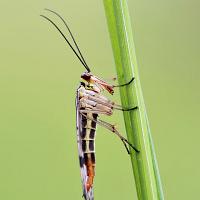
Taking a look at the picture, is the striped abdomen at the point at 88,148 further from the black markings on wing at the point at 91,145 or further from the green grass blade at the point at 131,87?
the green grass blade at the point at 131,87

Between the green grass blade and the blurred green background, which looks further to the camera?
the blurred green background

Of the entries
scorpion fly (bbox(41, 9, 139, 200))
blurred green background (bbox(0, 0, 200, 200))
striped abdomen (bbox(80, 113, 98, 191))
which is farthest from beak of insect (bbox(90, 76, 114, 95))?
blurred green background (bbox(0, 0, 200, 200))

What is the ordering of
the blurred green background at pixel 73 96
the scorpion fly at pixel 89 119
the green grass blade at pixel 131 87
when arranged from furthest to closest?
the blurred green background at pixel 73 96 → the scorpion fly at pixel 89 119 → the green grass blade at pixel 131 87

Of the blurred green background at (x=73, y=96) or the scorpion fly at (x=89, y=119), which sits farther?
the blurred green background at (x=73, y=96)

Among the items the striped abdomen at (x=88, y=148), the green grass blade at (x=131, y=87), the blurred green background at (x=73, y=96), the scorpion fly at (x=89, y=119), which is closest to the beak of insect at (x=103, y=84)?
the scorpion fly at (x=89, y=119)

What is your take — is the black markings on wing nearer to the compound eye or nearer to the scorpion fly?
the scorpion fly

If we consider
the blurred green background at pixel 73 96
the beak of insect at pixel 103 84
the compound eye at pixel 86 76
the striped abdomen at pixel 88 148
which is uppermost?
the blurred green background at pixel 73 96

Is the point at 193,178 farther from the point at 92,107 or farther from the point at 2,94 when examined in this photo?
the point at 92,107

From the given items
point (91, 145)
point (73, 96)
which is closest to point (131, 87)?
point (91, 145)

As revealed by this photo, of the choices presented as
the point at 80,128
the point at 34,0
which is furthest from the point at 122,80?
the point at 34,0
